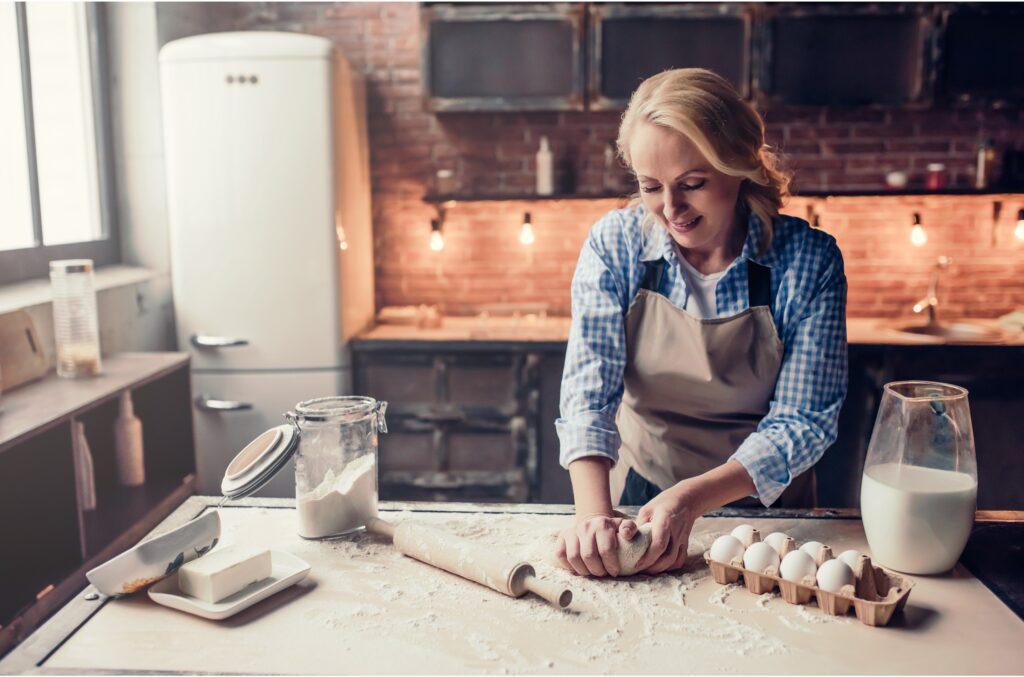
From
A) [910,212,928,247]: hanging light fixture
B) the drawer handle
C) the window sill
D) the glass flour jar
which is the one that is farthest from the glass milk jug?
[910,212,928,247]: hanging light fixture

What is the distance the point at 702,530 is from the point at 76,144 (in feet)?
9.97

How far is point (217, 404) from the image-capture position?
3428mm

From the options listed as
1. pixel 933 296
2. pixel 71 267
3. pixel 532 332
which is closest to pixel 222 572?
pixel 71 267

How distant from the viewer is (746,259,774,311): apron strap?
66.8 inches

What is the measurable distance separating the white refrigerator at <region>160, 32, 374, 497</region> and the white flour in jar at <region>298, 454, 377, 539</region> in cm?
210

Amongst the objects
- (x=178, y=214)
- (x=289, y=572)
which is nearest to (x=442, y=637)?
(x=289, y=572)

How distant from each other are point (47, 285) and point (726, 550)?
99.9 inches

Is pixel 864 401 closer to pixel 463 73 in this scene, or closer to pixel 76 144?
pixel 463 73

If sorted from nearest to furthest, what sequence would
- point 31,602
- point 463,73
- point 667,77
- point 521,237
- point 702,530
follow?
point 702,530 < point 667,77 < point 31,602 < point 463,73 < point 521,237

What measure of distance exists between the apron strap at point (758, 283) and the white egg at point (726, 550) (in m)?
0.61

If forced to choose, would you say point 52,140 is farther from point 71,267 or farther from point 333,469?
point 333,469

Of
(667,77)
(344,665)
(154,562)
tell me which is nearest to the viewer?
(344,665)

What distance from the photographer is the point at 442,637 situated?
107cm

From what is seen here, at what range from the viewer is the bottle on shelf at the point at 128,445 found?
2643 mm
